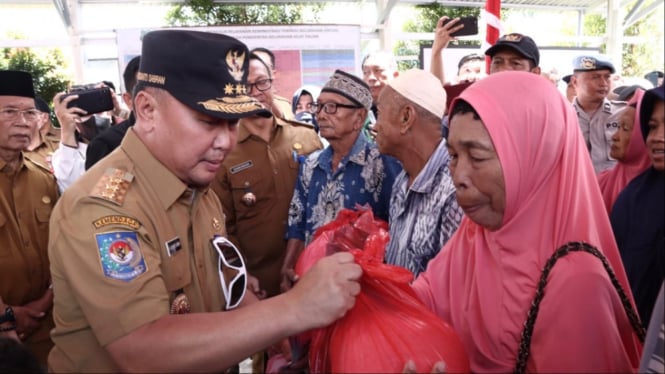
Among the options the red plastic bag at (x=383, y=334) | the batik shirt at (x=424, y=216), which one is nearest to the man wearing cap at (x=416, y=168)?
the batik shirt at (x=424, y=216)

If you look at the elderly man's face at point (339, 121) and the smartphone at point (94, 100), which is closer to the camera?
the elderly man's face at point (339, 121)

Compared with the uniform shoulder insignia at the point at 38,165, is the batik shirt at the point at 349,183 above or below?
below

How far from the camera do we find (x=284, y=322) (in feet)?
4.28

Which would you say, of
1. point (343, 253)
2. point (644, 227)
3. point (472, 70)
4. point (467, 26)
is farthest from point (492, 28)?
point (343, 253)

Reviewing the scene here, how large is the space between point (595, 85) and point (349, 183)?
332cm

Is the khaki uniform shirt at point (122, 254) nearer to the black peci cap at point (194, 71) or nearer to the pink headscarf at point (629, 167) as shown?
the black peci cap at point (194, 71)

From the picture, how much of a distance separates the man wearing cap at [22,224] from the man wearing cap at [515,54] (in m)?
3.46

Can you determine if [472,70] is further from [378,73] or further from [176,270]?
[176,270]

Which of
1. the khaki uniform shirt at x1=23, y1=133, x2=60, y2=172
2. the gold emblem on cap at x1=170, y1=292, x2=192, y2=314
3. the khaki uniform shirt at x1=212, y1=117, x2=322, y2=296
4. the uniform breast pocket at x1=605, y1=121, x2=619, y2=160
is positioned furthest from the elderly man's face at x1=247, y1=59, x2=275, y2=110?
the uniform breast pocket at x1=605, y1=121, x2=619, y2=160

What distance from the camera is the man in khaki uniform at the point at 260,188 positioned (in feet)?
11.4

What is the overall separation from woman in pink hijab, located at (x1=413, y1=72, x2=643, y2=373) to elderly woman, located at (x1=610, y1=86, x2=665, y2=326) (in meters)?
→ 0.60

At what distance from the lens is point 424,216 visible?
7.61ft

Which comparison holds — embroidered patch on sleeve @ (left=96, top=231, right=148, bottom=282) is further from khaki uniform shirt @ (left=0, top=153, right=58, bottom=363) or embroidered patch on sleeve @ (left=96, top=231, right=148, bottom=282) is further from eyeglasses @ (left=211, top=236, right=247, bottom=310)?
khaki uniform shirt @ (left=0, top=153, right=58, bottom=363)

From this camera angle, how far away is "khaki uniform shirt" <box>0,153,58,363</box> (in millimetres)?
2910
